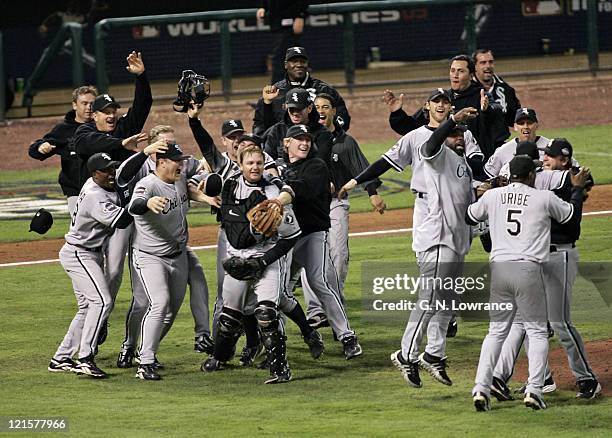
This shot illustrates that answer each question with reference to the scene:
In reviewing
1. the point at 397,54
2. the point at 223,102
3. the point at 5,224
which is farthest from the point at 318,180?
the point at 397,54

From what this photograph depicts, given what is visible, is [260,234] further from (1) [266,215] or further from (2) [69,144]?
(2) [69,144]

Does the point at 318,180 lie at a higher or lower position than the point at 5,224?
higher

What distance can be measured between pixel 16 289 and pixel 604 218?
6.69 m

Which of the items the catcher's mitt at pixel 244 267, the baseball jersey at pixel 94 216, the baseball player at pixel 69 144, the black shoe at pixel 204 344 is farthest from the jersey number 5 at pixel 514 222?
the baseball player at pixel 69 144

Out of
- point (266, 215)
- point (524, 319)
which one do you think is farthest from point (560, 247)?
point (266, 215)

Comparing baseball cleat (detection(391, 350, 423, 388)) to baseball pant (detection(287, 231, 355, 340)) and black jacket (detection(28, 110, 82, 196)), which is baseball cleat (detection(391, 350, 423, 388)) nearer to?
baseball pant (detection(287, 231, 355, 340))

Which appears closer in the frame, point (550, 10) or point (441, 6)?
point (441, 6)

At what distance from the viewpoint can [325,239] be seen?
33.6 feet

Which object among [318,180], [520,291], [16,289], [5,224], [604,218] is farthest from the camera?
[5,224]

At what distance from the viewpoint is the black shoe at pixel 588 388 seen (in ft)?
28.8

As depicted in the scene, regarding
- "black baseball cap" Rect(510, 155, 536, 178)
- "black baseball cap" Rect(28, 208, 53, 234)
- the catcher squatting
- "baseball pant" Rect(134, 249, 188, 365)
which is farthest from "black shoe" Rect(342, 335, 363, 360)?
"black baseball cap" Rect(28, 208, 53, 234)

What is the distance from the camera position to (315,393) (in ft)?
30.1

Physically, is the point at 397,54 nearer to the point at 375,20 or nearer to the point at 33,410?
the point at 375,20

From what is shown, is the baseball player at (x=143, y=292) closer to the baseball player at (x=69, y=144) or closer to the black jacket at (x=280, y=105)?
the baseball player at (x=69, y=144)
